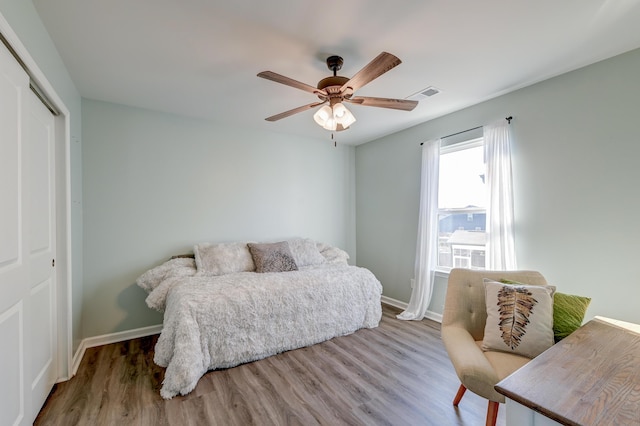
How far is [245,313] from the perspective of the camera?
8.25 ft

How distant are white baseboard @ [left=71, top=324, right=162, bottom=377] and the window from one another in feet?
11.5

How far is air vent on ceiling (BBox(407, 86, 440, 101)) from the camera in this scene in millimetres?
2750

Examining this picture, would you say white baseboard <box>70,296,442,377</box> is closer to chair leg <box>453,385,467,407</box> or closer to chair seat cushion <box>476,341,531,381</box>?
chair leg <box>453,385,467,407</box>

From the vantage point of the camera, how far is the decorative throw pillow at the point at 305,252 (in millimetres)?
3688

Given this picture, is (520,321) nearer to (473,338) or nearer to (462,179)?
(473,338)

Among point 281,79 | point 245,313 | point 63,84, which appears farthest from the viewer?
point 245,313

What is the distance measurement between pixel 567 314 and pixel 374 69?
1886 mm

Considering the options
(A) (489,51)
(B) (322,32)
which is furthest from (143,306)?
(A) (489,51)

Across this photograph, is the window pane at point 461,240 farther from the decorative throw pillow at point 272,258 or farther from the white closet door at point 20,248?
the white closet door at point 20,248

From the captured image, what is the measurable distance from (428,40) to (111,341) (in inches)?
159

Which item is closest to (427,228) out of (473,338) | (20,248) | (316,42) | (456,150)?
(456,150)

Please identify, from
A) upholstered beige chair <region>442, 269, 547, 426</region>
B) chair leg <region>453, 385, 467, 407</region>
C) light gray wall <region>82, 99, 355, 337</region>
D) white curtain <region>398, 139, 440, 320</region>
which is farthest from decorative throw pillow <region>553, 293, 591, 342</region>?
light gray wall <region>82, 99, 355, 337</region>

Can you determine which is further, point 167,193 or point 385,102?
point 167,193

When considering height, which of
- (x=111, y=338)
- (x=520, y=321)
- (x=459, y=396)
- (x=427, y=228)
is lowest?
(x=111, y=338)
